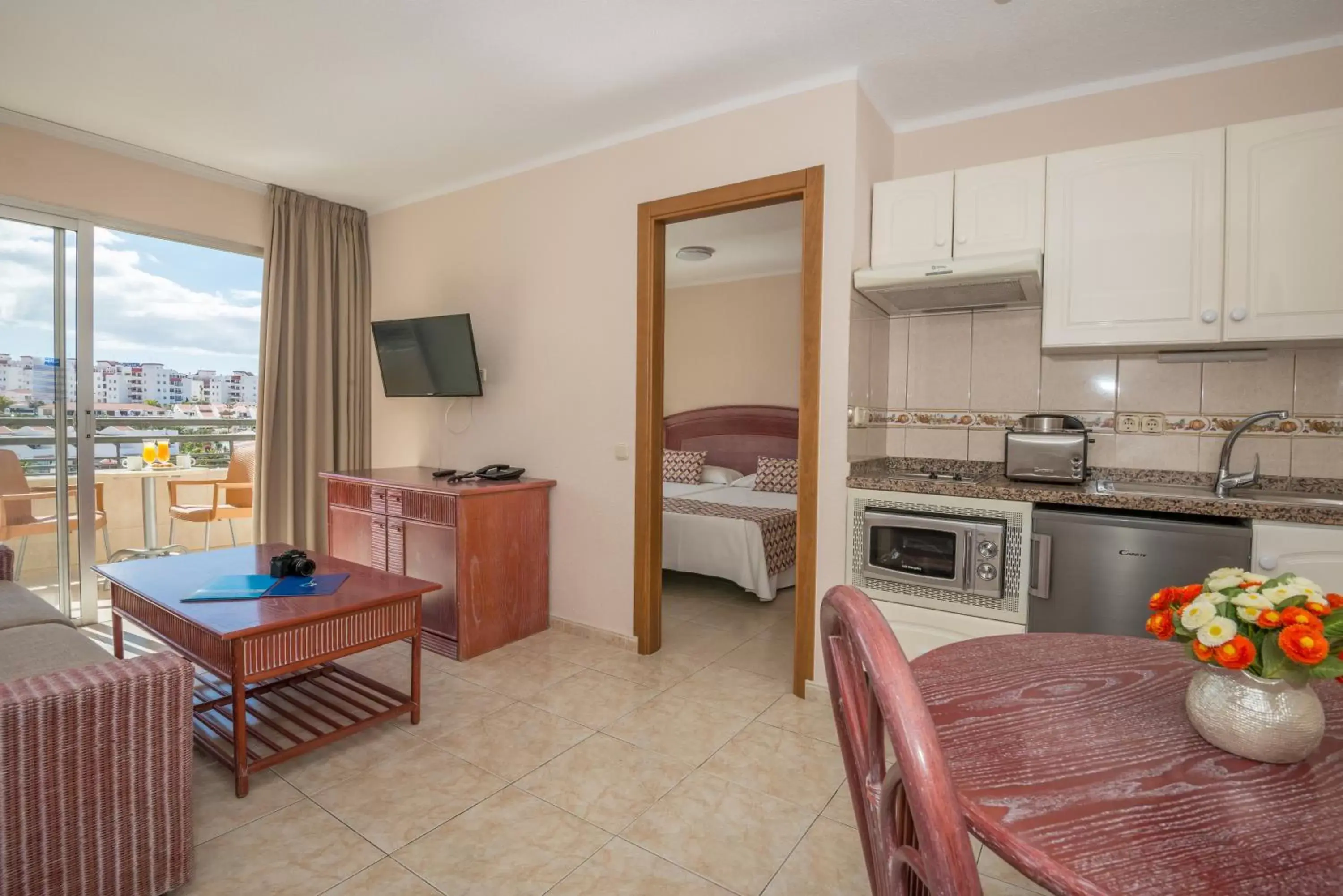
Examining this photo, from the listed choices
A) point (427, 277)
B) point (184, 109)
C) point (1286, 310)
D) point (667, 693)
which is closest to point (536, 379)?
point (427, 277)

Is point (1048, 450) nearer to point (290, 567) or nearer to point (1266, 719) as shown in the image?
point (1266, 719)

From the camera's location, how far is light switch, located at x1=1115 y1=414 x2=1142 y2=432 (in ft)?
8.77

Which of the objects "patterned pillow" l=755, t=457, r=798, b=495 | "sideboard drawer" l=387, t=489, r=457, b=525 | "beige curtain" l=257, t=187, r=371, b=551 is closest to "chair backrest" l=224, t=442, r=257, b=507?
"beige curtain" l=257, t=187, r=371, b=551

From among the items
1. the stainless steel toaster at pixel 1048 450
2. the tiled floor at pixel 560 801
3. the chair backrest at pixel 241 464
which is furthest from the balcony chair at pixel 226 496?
the stainless steel toaster at pixel 1048 450

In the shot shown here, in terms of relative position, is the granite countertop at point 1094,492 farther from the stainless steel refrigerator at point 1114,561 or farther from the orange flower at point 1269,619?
the orange flower at point 1269,619

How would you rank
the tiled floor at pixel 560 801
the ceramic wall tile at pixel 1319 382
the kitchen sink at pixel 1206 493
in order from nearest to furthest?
the tiled floor at pixel 560 801 < the kitchen sink at pixel 1206 493 < the ceramic wall tile at pixel 1319 382

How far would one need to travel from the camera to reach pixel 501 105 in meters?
3.03

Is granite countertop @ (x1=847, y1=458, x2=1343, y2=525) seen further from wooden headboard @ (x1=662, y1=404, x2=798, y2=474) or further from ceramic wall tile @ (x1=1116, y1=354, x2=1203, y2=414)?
wooden headboard @ (x1=662, y1=404, x2=798, y2=474)

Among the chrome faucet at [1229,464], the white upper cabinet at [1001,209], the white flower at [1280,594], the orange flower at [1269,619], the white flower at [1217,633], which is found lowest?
the white flower at [1217,633]

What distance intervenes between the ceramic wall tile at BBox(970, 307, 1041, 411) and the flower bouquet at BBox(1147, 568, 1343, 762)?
2139mm

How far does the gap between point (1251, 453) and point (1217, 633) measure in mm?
2221

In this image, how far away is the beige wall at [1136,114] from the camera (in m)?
2.40

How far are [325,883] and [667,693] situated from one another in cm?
144

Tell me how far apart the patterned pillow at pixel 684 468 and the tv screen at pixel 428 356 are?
2160 millimetres
